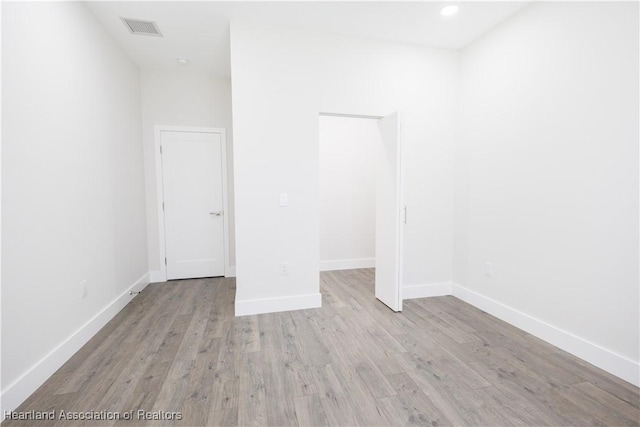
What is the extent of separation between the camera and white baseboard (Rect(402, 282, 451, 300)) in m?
3.29

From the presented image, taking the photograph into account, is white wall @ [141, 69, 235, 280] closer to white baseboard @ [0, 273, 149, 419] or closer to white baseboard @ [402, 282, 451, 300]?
white baseboard @ [0, 273, 149, 419]

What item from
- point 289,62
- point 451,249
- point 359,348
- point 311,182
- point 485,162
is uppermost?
point 289,62

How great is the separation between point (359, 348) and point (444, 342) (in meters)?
0.71

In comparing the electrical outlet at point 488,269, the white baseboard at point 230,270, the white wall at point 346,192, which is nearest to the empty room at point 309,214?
the electrical outlet at point 488,269

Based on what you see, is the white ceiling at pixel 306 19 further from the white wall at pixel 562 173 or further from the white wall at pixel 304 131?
the white wall at pixel 562 173

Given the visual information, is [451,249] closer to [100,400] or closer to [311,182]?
[311,182]

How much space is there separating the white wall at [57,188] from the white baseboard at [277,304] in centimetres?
126

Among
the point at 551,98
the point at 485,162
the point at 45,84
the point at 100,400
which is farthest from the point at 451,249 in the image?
the point at 45,84

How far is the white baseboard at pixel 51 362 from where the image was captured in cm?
155

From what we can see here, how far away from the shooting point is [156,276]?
3957 mm

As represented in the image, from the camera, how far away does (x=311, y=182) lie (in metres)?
2.95

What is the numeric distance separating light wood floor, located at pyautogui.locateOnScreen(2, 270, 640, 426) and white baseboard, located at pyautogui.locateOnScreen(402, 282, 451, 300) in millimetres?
413

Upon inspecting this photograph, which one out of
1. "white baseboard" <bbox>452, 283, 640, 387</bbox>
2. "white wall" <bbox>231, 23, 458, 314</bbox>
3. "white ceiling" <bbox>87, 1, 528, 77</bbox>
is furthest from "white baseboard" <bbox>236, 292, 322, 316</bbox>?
"white ceiling" <bbox>87, 1, 528, 77</bbox>

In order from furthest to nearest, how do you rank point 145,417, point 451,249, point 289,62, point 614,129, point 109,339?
point 451,249 < point 289,62 < point 109,339 < point 614,129 < point 145,417
